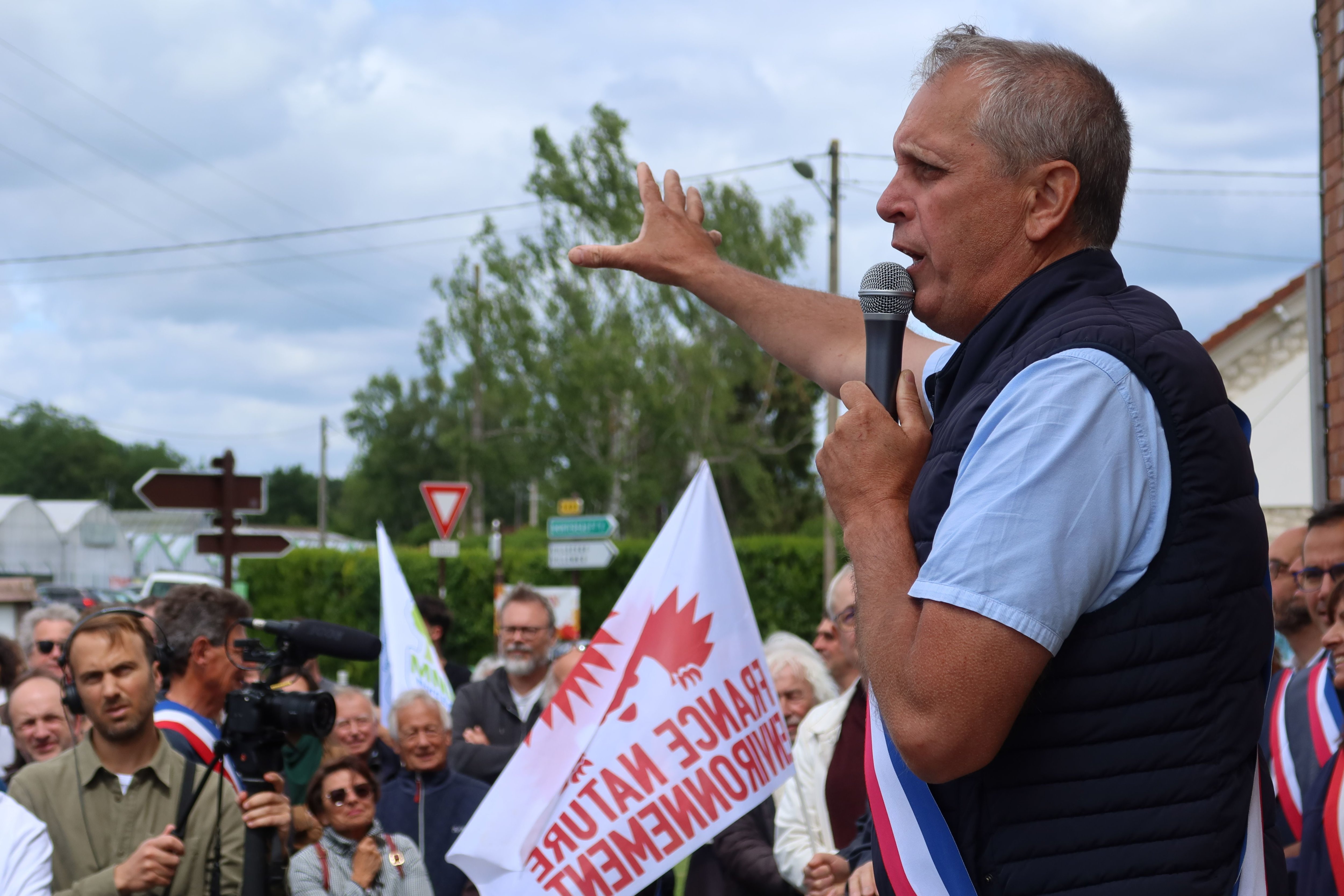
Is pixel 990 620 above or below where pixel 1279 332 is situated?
below

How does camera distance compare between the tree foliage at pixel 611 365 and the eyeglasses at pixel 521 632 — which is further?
the tree foliage at pixel 611 365

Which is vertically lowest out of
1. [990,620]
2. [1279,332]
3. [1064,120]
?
[990,620]

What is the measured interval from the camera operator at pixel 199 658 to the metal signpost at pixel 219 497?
4.81 m

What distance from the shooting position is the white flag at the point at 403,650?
311 inches

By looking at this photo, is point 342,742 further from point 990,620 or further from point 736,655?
point 990,620

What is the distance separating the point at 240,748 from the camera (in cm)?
378

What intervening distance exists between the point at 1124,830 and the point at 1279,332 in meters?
22.0

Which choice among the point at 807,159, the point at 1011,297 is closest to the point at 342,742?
the point at 1011,297

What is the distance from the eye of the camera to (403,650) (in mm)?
8109

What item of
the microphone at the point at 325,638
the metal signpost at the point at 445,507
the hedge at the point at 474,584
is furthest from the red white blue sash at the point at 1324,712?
the hedge at the point at 474,584

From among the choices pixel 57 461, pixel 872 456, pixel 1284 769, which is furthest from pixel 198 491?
pixel 57 461

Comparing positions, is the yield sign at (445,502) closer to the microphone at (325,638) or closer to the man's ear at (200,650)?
the man's ear at (200,650)


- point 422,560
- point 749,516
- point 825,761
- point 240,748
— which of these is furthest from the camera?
point 749,516

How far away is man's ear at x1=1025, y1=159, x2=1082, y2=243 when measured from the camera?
1620 millimetres
